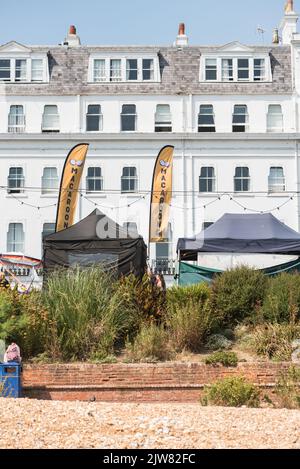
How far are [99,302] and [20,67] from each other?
2733cm

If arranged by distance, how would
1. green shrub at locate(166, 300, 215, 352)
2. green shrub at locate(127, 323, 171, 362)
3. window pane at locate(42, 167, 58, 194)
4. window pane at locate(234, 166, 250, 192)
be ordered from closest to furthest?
1. green shrub at locate(127, 323, 171, 362)
2. green shrub at locate(166, 300, 215, 352)
3. window pane at locate(42, 167, 58, 194)
4. window pane at locate(234, 166, 250, 192)

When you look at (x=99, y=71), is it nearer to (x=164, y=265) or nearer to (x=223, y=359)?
(x=164, y=265)

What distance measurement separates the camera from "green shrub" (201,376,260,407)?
14461 millimetres

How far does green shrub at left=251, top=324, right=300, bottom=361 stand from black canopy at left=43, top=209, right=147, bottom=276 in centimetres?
606

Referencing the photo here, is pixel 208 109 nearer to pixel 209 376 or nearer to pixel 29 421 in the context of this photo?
pixel 209 376

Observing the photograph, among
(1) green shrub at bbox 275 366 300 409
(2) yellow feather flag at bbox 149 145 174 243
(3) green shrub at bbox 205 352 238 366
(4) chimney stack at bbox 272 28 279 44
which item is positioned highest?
(4) chimney stack at bbox 272 28 279 44

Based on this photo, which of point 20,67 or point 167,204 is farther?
point 20,67

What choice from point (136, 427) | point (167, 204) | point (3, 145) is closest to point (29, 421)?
point (136, 427)

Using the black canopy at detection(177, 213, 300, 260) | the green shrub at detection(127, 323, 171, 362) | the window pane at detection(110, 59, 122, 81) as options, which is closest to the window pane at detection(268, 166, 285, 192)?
the window pane at detection(110, 59, 122, 81)

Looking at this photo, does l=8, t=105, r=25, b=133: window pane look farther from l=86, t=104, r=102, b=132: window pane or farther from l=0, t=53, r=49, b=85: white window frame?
l=86, t=104, r=102, b=132: window pane

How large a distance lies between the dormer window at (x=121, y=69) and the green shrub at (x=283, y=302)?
25.3 metres

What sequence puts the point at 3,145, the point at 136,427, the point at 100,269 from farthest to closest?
the point at 3,145 < the point at 100,269 < the point at 136,427

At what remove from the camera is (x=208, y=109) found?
1693 inches

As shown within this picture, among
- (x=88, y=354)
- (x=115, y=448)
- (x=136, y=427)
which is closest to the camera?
(x=115, y=448)
